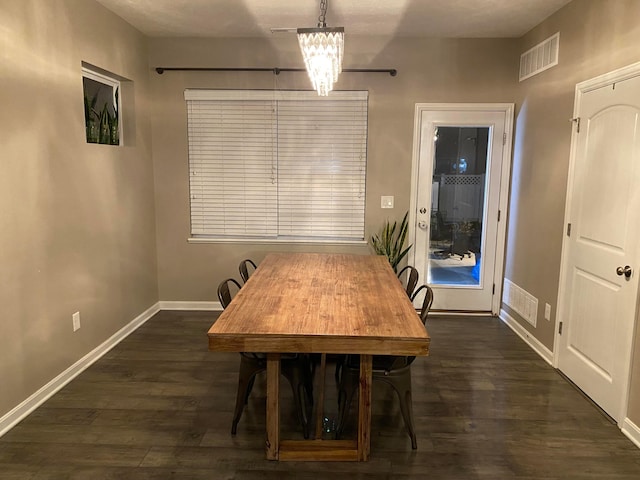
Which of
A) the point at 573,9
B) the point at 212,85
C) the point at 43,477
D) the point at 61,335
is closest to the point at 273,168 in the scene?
the point at 212,85

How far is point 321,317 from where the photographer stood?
2113 mm

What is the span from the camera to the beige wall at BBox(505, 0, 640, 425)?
2.69m

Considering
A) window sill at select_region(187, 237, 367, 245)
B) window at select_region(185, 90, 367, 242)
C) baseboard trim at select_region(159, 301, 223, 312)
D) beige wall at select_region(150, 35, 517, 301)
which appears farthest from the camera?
baseboard trim at select_region(159, 301, 223, 312)

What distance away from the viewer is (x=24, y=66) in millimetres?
2576

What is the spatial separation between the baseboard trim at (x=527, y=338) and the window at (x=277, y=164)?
1.62 metres

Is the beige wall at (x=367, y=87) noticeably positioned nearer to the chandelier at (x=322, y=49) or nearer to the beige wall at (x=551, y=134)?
the beige wall at (x=551, y=134)

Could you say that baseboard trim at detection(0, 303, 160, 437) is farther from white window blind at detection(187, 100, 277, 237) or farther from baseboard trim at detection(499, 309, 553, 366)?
baseboard trim at detection(499, 309, 553, 366)

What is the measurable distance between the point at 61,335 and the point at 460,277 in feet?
11.6

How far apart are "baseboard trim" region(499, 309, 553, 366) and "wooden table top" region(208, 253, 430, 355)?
4.98 feet

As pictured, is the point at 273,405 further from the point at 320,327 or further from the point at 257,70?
the point at 257,70

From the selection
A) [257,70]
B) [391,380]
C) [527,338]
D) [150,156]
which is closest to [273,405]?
[391,380]

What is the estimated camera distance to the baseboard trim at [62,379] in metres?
2.51

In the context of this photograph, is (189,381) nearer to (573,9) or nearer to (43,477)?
(43,477)

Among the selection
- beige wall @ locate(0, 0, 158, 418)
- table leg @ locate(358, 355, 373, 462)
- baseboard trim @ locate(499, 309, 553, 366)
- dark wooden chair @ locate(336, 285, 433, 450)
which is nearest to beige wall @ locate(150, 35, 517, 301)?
beige wall @ locate(0, 0, 158, 418)
